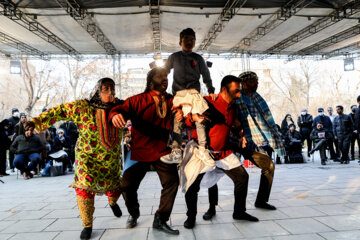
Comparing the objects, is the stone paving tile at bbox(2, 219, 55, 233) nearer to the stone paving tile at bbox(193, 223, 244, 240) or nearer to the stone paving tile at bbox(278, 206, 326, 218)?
the stone paving tile at bbox(193, 223, 244, 240)

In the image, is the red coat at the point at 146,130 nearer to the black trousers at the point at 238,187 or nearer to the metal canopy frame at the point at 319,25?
the black trousers at the point at 238,187

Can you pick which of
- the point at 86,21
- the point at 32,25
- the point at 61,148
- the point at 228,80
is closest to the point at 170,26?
the point at 86,21

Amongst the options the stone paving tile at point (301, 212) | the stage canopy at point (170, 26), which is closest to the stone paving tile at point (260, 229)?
the stone paving tile at point (301, 212)

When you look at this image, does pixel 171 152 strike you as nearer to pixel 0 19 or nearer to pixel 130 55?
pixel 0 19

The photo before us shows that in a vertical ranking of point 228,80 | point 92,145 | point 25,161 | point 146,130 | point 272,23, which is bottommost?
point 25,161

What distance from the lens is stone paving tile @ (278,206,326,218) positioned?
3.41 m

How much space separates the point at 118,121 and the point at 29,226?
1.94 metres

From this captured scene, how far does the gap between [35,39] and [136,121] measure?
12.4 meters

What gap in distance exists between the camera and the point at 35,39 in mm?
12820

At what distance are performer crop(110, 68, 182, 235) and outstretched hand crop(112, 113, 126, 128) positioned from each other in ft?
0.47

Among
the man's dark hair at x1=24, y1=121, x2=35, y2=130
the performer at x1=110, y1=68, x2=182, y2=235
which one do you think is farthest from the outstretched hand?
the man's dark hair at x1=24, y1=121, x2=35, y2=130

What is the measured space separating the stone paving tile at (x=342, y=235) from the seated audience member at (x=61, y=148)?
7550 millimetres

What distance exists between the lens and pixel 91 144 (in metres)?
3.02

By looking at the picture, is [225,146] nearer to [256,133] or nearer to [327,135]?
[256,133]
